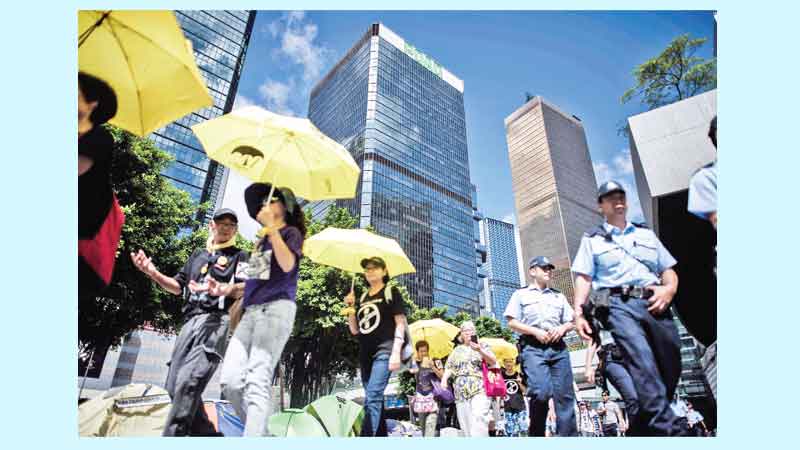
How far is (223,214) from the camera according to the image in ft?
12.8

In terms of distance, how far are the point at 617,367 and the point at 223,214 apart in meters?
3.44

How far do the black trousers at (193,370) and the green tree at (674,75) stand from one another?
5.59 metres

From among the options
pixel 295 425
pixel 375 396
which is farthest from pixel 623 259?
pixel 295 425

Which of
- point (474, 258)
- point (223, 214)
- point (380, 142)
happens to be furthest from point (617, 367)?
point (474, 258)

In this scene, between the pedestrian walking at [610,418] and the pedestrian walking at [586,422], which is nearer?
the pedestrian walking at [586,422]

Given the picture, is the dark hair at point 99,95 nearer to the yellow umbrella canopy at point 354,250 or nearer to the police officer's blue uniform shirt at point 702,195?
the yellow umbrella canopy at point 354,250

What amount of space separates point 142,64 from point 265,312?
2484 millimetres

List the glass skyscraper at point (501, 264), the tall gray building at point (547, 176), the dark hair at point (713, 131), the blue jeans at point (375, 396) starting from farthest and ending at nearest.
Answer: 1. the glass skyscraper at point (501, 264)
2. the tall gray building at point (547, 176)
3. the dark hair at point (713, 131)
4. the blue jeans at point (375, 396)

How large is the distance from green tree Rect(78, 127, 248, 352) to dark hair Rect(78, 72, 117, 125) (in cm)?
708

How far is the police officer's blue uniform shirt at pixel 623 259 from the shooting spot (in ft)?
11.7

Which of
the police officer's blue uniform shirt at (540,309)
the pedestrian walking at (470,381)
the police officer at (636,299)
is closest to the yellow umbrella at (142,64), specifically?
the police officer's blue uniform shirt at (540,309)

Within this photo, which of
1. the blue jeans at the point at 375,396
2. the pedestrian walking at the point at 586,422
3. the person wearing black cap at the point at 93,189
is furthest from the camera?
the pedestrian walking at the point at 586,422

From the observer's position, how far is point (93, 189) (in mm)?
4207

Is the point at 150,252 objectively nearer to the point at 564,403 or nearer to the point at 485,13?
the point at 485,13
